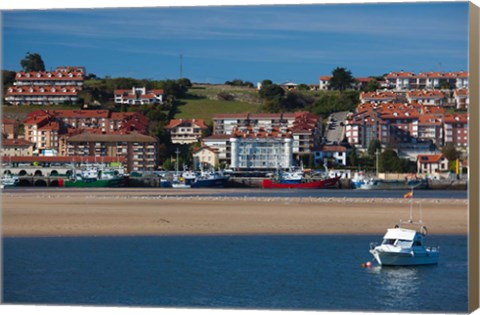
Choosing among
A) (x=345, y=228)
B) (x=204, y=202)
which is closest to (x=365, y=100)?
(x=204, y=202)

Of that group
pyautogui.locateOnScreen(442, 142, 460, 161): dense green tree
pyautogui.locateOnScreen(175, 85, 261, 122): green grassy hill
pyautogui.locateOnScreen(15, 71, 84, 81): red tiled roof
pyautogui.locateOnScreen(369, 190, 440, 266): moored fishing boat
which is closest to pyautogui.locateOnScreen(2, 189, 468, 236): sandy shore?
pyautogui.locateOnScreen(442, 142, 460, 161): dense green tree

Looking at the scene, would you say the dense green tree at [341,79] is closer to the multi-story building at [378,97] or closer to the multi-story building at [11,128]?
the multi-story building at [378,97]

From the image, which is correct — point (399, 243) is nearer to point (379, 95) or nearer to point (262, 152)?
point (379, 95)

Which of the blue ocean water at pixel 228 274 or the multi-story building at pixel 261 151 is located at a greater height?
the multi-story building at pixel 261 151

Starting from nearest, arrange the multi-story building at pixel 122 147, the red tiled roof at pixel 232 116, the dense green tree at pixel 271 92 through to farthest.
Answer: the multi-story building at pixel 122 147 < the red tiled roof at pixel 232 116 < the dense green tree at pixel 271 92

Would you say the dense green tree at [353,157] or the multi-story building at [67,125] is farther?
the multi-story building at [67,125]

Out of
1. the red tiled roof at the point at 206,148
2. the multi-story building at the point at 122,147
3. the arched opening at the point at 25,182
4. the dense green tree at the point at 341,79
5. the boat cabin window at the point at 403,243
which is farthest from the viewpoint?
the dense green tree at the point at 341,79

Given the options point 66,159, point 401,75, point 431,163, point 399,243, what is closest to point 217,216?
point 399,243

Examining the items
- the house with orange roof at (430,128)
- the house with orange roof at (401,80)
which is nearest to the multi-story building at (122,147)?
the house with orange roof at (401,80)
